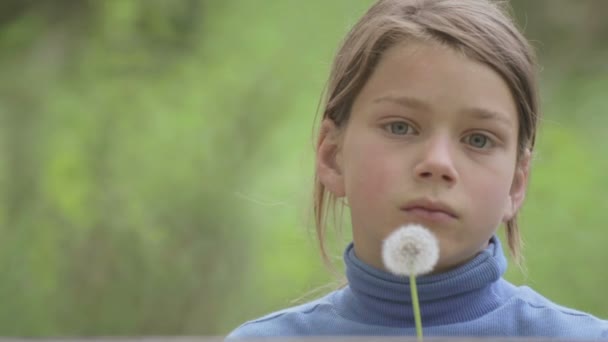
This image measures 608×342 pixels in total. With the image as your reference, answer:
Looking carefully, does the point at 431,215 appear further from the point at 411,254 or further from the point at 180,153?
the point at 180,153

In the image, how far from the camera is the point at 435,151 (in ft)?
4.91

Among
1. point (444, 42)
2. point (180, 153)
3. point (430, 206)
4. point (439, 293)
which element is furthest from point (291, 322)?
point (180, 153)

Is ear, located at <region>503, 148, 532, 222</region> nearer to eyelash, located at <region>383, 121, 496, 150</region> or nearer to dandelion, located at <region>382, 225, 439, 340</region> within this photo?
eyelash, located at <region>383, 121, 496, 150</region>

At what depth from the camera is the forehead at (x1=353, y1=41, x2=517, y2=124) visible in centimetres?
154

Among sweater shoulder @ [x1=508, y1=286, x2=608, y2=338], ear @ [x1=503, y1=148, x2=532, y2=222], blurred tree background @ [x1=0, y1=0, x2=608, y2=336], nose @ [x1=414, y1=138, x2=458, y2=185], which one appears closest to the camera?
nose @ [x1=414, y1=138, x2=458, y2=185]

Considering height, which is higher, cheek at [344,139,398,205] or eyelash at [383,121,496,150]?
eyelash at [383,121,496,150]

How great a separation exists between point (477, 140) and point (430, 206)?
11 centimetres

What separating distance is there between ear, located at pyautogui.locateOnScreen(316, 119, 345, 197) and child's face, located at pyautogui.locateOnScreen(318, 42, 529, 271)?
4.0 inches

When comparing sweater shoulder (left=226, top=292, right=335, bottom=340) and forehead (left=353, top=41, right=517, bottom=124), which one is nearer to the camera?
forehead (left=353, top=41, right=517, bottom=124)

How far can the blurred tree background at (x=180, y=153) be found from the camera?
4605 millimetres

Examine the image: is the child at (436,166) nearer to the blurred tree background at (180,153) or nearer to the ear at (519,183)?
the ear at (519,183)

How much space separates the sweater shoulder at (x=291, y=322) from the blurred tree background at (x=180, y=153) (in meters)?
2.58

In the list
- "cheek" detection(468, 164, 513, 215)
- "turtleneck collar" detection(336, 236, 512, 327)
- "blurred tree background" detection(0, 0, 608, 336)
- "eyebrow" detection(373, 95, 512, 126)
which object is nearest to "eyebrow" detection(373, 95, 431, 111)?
"eyebrow" detection(373, 95, 512, 126)

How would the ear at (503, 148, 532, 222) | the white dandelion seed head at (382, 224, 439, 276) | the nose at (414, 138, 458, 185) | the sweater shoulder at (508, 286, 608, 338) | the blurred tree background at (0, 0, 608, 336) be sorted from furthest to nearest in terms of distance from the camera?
the blurred tree background at (0, 0, 608, 336) → the ear at (503, 148, 532, 222) → the sweater shoulder at (508, 286, 608, 338) → the nose at (414, 138, 458, 185) → the white dandelion seed head at (382, 224, 439, 276)
